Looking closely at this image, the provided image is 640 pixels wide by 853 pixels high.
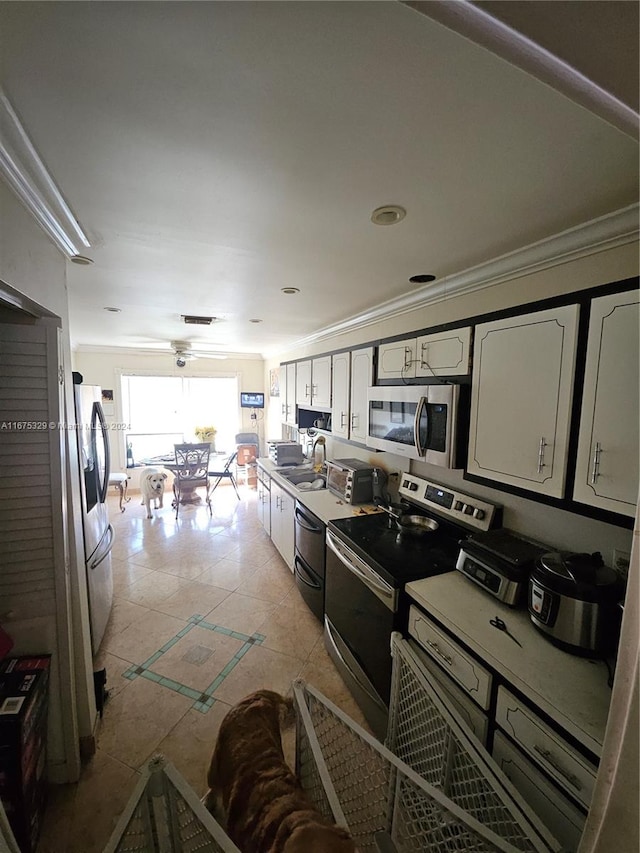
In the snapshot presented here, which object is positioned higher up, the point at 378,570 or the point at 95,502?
the point at 95,502

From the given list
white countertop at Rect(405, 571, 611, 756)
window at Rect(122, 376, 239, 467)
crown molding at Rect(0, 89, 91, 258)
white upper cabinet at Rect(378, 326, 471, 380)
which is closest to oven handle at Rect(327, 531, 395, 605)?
white countertop at Rect(405, 571, 611, 756)

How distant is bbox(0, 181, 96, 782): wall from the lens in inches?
53.2

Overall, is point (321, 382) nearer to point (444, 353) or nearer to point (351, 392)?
point (351, 392)

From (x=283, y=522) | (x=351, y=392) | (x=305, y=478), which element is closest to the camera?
(x=351, y=392)

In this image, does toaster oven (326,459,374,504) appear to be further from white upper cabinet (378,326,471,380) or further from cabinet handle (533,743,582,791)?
cabinet handle (533,743,582,791)

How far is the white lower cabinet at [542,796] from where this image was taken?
940mm

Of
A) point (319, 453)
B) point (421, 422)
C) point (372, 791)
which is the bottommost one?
point (372, 791)

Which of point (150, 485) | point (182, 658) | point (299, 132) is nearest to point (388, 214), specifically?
point (299, 132)

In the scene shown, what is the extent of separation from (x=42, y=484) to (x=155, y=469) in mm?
3883

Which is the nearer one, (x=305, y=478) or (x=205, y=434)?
(x=305, y=478)

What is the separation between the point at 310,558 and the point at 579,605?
1.78 m

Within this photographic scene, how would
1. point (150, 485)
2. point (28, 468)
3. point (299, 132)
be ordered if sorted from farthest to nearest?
point (150, 485), point (28, 468), point (299, 132)

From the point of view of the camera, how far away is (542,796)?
1.01 meters

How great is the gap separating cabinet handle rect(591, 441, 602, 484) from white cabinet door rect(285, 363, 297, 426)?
10.7ft
